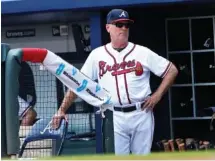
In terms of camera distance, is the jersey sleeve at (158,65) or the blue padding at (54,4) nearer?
the jersey sleeve at (158,65)

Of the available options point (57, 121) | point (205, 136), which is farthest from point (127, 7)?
point (57, 121)

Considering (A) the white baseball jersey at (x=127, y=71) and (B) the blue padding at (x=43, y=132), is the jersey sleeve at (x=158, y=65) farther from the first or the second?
(B) the blue padding at (x=43, y=132)

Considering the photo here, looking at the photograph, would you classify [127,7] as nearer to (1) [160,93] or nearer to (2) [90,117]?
(2) [90,117]

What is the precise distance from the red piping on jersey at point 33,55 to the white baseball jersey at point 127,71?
138cm

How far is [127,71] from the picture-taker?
8.32 metres

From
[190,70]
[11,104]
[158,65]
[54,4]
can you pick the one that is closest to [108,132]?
[158,65]

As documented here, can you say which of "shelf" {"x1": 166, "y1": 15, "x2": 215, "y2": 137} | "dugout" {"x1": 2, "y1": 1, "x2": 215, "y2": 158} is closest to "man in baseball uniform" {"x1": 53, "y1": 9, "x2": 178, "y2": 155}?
"dugout" {"x1": 2, "y1": 1, "x2": 215, "y2": 158}

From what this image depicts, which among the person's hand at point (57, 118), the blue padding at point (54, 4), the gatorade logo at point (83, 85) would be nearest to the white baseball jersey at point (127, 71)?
the person's hand at point (57, 118)

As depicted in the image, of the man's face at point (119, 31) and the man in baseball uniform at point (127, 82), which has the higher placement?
the man's face at point (119, 31)

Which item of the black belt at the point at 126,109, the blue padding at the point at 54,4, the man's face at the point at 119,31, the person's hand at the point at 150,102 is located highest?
the blue padding at the point at 54,4

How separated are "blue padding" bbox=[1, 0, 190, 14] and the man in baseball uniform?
8.87 ft

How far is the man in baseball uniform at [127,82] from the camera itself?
8305 mm

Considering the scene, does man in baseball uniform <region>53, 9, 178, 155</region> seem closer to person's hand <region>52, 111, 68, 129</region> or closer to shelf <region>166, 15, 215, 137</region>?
person's hand <region>52, 111, 68, 129</region>

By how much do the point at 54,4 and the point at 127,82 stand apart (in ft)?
11.5
